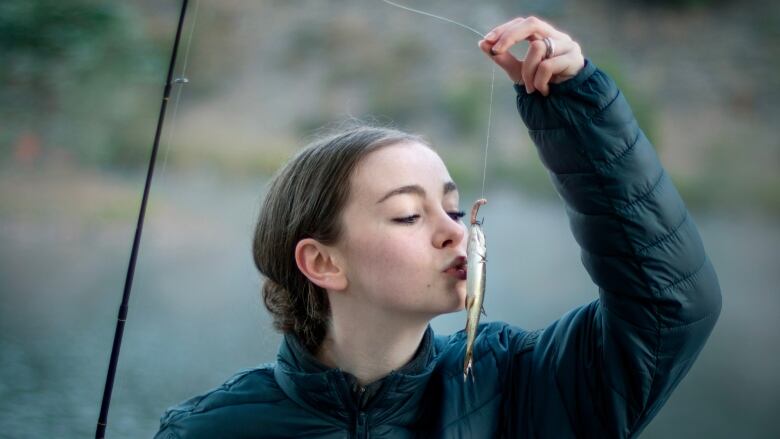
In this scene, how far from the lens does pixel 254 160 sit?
108 inches

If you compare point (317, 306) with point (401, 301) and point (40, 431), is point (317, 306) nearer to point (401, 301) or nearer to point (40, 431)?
point (401, 301)

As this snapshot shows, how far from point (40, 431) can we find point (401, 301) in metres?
1.98

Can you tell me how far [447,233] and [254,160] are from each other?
70.9 inches

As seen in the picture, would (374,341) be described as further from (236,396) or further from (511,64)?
(511,64)

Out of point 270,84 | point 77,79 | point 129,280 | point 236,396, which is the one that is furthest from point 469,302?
point 77,79

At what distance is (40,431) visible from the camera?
2.52 meters

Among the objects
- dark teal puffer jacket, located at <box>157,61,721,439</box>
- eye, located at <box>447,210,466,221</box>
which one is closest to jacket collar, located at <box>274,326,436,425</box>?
dark teal puffer jacket, located at <box>157,61,721,439</box>

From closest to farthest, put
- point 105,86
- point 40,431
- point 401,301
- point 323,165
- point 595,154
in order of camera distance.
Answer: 1. point 595,154
2. point 401,301
3. point 323,165
4. point 40,431
5. point 105,86

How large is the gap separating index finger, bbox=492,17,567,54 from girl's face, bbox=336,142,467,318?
9.6 inches

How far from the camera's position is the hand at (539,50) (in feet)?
3.04

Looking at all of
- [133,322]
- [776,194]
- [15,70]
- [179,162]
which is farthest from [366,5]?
[776,194]

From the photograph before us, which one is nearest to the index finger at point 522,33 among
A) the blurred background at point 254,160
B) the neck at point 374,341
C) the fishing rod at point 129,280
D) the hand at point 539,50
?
the hand at point 539,50

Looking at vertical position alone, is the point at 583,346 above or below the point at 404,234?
below

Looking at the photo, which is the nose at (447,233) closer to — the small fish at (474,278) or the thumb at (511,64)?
the small fish at (474,278)
